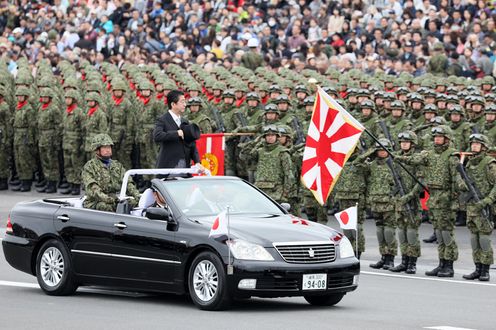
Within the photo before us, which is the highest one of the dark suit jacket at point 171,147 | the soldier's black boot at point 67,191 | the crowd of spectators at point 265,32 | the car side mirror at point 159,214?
the crowd of spectators at point 265,32

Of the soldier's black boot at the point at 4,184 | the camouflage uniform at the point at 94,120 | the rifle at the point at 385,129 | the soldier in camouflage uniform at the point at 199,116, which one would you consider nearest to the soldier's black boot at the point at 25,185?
the soldier's black boot at the point at 4,184

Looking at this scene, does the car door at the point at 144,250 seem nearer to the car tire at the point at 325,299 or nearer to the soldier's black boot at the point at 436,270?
the car tire at the point at 325,299

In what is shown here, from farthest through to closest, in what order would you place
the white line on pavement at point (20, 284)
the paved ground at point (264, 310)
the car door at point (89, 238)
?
the white line on pavement at point (20, 284) < the car door at point (89, 238) < the paved ground at point (264, 310)

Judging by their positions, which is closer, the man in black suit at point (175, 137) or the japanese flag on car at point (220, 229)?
the japanese flag on car at point (220, 229)

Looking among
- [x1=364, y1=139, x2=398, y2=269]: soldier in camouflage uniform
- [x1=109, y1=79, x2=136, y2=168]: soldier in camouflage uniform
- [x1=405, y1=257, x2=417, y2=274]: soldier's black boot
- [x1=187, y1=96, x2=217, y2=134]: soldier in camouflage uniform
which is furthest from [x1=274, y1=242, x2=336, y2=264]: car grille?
[x1=109, y1=79, x2=136, y2=168]: soldier in camouflage uniform

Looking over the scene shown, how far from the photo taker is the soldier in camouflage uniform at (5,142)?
3133 cm

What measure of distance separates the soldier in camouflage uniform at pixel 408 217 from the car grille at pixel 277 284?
17.9 feet

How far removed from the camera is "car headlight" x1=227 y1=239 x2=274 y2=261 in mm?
14336

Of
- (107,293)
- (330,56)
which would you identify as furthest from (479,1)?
(107,293)

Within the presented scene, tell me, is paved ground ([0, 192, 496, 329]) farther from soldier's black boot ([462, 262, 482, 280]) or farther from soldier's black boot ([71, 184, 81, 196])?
soldier's black boot ([71, 184, 81, 196])

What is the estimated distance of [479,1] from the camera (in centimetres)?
3441

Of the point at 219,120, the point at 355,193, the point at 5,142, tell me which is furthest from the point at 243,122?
the point at 355,193

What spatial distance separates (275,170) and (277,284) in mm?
6690

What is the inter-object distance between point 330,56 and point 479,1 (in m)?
3.73
